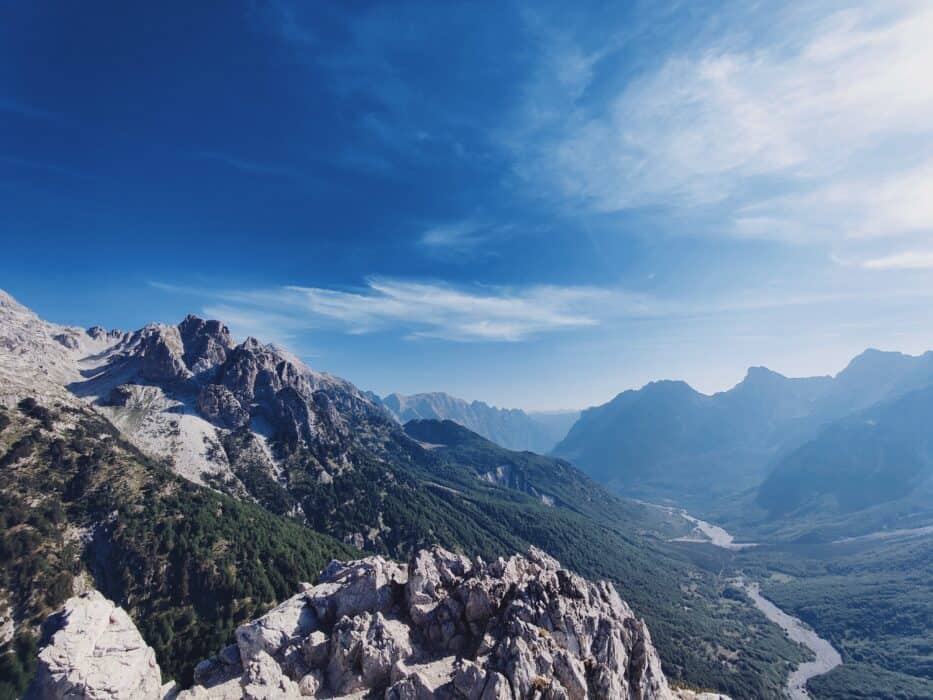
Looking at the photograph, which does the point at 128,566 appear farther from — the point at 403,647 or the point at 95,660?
the point at 403,647

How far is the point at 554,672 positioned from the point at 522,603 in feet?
26.6

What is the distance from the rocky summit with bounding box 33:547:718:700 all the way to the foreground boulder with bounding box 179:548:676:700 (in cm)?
12

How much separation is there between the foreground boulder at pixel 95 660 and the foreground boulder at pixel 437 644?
492cm

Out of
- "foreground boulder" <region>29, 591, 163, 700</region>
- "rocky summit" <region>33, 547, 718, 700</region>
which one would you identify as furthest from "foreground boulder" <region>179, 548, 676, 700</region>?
"foreground boulder" <region>29, 591, 163, 700</region>

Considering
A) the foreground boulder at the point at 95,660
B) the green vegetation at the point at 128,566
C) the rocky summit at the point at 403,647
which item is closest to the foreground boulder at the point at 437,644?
the rocky summit at the point at 403,647

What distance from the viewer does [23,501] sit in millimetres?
176625

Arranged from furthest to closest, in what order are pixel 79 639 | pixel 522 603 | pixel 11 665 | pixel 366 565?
pixel 11 665
pixel 366 565
pixel 522 603
pixel 79 639

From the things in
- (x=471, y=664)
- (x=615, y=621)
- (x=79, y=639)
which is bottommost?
(x=615, y=621)

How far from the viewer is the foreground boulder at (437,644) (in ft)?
136

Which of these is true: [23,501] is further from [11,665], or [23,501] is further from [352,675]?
[352,675]

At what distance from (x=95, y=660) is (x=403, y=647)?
89.6ft

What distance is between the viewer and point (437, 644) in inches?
1999

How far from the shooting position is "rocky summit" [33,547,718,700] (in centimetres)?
3688

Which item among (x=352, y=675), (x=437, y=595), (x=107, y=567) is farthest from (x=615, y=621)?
(x=107, y=567)
